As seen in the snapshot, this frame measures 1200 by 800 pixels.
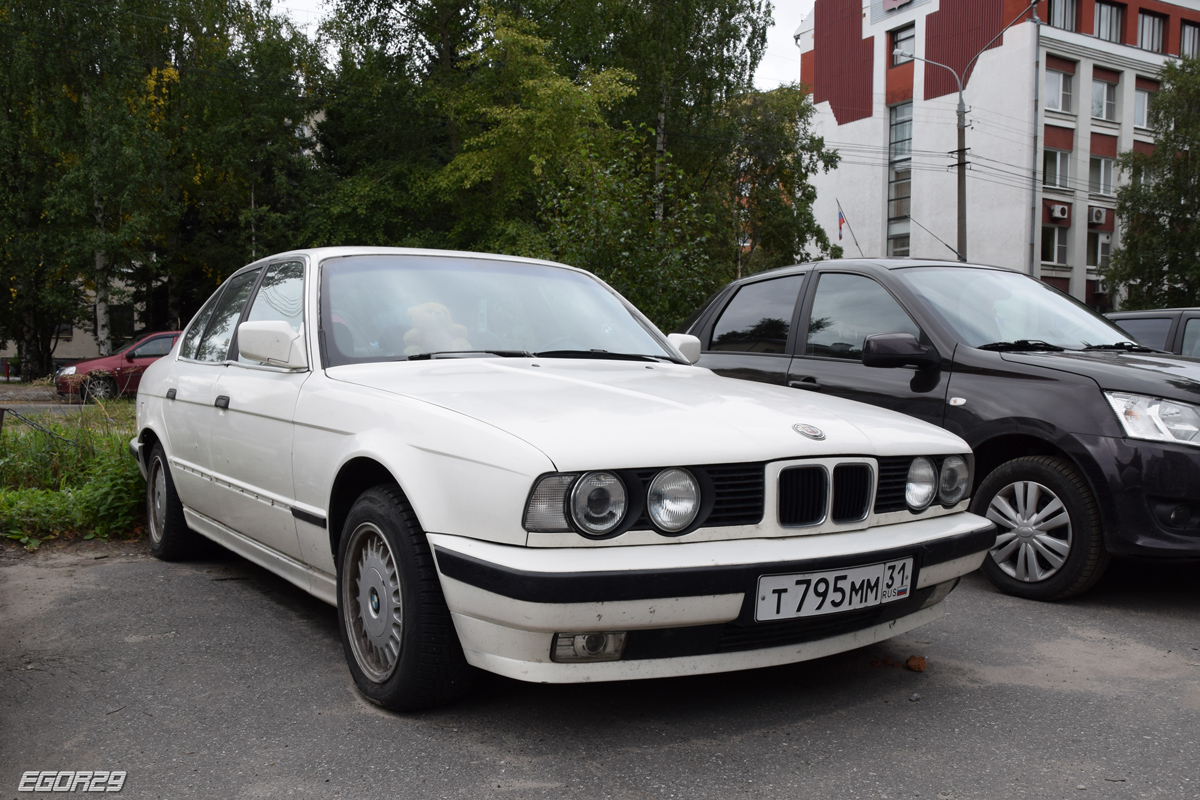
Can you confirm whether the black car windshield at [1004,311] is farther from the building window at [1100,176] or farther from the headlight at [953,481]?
the building window at [1100,176]

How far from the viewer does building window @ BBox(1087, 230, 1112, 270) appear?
1604 inches

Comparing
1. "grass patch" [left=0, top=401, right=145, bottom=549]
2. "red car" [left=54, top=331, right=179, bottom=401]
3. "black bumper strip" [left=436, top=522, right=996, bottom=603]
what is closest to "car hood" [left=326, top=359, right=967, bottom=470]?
"black bumper strip" [left=436, top=522, right=996, bottom=603]

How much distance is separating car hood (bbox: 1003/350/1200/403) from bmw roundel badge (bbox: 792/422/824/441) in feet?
6.80

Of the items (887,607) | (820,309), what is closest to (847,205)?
(820,309)

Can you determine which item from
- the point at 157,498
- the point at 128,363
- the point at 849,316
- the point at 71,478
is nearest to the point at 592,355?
the point at 849,316

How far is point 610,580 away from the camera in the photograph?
2531 mm

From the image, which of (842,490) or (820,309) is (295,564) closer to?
(842,490)

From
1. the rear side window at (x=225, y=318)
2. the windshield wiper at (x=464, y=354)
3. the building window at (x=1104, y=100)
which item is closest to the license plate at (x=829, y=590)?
the windshield wiper at (x=464, y=354)

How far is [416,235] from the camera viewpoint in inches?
1205

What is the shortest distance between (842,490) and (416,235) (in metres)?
28.9

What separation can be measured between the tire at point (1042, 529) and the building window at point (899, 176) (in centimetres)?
3913

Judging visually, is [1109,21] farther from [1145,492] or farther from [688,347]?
[688,347]

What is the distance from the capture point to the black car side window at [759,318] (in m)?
5.80

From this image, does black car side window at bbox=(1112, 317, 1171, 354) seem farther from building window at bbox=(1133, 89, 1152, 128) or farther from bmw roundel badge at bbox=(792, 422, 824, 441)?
building window at bbox=(1133, 89, 1152, 128)
